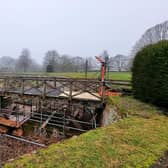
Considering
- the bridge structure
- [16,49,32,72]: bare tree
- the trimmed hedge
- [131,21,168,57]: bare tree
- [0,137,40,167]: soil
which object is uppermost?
[131,21,168,57]: bare tree

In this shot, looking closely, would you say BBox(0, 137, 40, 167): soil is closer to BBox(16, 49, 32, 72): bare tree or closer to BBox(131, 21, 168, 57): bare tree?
BBox(131, 21, 168, 57): bare tree

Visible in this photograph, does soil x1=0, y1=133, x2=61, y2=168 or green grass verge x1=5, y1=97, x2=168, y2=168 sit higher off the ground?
green grass verge x1=5, y1=97, x2=168, y2=168

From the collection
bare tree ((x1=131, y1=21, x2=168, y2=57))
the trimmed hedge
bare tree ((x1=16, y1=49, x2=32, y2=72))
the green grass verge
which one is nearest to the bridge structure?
the trimmed hedge

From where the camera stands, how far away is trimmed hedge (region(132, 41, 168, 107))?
6.02 m

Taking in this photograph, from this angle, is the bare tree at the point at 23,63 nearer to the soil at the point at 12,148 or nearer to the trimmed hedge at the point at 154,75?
the soil at the point at 12,148

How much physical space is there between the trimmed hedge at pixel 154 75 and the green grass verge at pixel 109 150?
224 centimetres

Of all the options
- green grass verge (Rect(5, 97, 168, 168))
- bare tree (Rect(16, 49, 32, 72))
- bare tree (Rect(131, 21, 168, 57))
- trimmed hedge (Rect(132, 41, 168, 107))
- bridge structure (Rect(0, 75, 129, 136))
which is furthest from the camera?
bare tree (Rect(16, 49, 32, 72))

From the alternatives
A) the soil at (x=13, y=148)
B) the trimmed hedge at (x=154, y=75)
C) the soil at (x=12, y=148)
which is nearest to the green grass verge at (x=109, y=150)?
the trimmed hedge at (x=154, y=75)

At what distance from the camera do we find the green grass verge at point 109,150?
2436mm

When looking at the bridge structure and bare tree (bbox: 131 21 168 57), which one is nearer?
the bridge structure

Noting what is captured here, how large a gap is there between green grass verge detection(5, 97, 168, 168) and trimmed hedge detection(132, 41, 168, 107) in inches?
88.2

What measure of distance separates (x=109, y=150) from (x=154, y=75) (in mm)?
4252

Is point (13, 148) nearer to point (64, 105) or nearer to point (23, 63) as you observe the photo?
point (64, 105)

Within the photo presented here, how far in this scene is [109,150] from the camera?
2816mm
